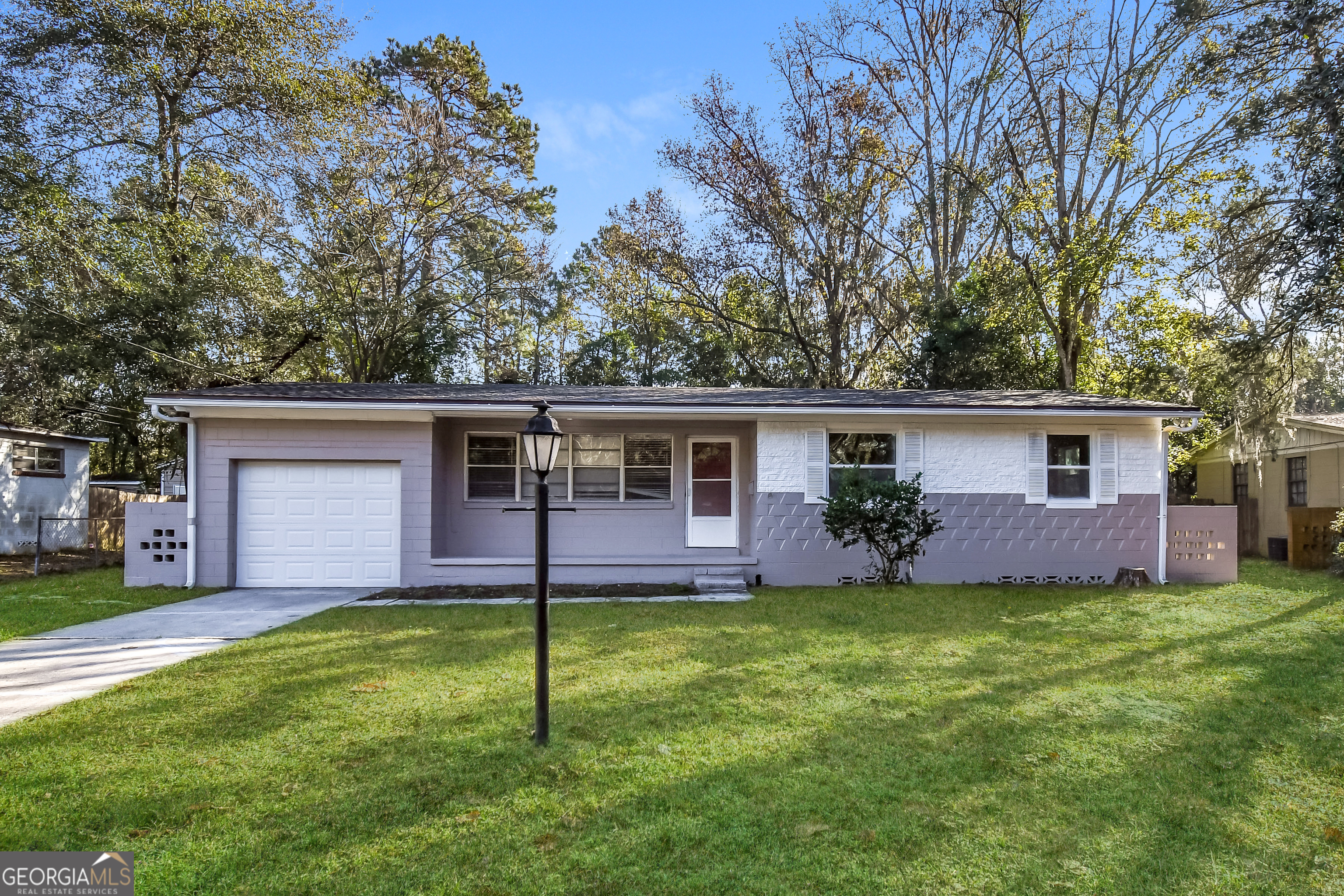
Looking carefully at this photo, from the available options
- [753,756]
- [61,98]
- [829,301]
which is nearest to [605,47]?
[829,301]

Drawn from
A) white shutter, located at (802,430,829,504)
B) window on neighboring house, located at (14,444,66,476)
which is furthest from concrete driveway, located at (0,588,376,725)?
window on neighboring house, located at (14,444,66,476)

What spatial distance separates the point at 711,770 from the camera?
3.45 m

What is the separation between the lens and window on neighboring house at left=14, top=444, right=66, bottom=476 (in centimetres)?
1437

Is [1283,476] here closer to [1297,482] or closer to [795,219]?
[1297,482]

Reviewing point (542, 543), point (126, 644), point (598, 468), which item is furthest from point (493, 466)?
point (542, 543)

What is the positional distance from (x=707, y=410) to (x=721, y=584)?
2482mm

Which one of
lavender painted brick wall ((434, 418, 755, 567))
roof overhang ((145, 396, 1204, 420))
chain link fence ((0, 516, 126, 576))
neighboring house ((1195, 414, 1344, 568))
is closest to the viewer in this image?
roof overhang ((145, 396, 1204, 420))

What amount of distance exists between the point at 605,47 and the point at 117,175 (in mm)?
11013

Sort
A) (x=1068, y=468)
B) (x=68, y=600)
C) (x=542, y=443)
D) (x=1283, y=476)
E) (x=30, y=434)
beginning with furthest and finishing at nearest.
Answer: (x=30, y=434), (x=1283, y=476), (x=1068, y=468), (x=68, y=600), (x=542, y=443)

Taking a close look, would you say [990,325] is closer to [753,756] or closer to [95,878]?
[753,756]

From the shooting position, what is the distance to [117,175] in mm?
14703

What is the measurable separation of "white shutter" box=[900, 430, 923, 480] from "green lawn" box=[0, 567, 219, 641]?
10001 millimetres

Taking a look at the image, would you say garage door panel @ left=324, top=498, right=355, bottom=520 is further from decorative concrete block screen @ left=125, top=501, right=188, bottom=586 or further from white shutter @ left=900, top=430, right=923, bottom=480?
white shutter @ left=900, top=430, right=923, bottom=480

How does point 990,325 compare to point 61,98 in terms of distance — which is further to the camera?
point 990,325
